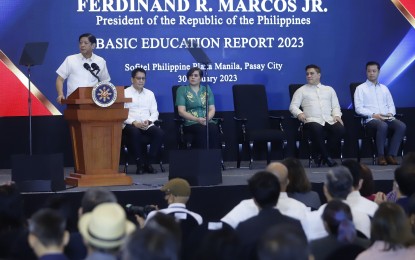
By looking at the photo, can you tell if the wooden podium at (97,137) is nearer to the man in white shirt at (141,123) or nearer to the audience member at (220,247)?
the man in white shirt at (141,123)

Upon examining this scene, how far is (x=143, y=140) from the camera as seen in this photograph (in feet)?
28.2

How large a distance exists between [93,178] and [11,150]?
2.21 meters

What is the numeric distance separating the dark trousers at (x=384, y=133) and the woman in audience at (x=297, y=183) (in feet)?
12.9

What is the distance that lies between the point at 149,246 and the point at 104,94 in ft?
15.6

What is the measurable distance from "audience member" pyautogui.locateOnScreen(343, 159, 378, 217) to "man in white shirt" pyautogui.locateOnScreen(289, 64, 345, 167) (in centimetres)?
399

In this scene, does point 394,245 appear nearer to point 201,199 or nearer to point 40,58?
point 201,199

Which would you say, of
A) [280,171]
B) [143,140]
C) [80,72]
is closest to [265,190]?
[280,171]

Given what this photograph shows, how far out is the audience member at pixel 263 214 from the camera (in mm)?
3936

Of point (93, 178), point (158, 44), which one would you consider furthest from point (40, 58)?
point (158, 44)

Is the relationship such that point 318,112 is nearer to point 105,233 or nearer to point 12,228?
point 12,228

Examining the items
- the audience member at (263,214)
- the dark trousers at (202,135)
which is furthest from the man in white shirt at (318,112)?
the audience member at (263,214)

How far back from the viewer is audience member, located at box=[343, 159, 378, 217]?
4.57 meters

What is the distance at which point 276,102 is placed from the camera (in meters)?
9.69

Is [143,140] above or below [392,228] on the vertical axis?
above
